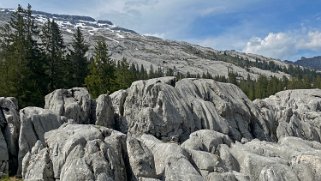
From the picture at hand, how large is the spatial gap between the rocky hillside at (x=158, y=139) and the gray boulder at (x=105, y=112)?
15cm

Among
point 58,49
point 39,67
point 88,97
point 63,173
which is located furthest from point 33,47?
point 63,173

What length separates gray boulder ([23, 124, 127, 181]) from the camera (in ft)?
91.2

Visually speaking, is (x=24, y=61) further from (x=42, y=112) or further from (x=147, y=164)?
(x=147, y=164)

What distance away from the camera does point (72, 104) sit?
2229 inches

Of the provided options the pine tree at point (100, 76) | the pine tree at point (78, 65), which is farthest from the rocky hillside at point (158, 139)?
the pine tree at point (78, 65)

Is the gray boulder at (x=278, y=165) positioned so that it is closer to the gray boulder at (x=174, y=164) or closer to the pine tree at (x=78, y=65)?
the gray boulder at (x=174, y=164)

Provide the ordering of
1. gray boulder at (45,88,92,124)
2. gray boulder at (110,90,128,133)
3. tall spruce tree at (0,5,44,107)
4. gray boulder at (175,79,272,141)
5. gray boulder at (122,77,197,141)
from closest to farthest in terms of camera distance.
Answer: gray boulder at (45,88,92,124)
gray boulder at (122,77,197,141)
gray boulder at (110,90,128,133)
gray boulder at (175,79,272,141)
tall spruce tree at (0,5,44,107)

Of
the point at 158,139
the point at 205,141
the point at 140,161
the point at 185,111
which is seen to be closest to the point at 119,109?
the point at 185,111

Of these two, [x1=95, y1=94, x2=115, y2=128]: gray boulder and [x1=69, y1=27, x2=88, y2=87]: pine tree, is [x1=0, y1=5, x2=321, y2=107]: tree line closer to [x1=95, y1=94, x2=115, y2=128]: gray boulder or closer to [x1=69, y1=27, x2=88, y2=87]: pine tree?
[x1=69, y1=27, x2=88, y2=87]: pine tree

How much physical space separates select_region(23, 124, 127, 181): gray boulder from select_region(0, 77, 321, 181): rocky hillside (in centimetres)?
7

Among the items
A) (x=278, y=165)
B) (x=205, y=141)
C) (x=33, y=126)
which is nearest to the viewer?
(x=278, y=165)

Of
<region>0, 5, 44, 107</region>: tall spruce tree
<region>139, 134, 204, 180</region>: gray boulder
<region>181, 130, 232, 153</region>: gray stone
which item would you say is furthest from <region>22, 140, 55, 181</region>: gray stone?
<region>0, 5, 44, 107</region>: tall spruce tree

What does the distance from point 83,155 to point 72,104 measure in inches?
1125

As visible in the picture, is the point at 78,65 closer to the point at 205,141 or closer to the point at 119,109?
the point at 119,109
